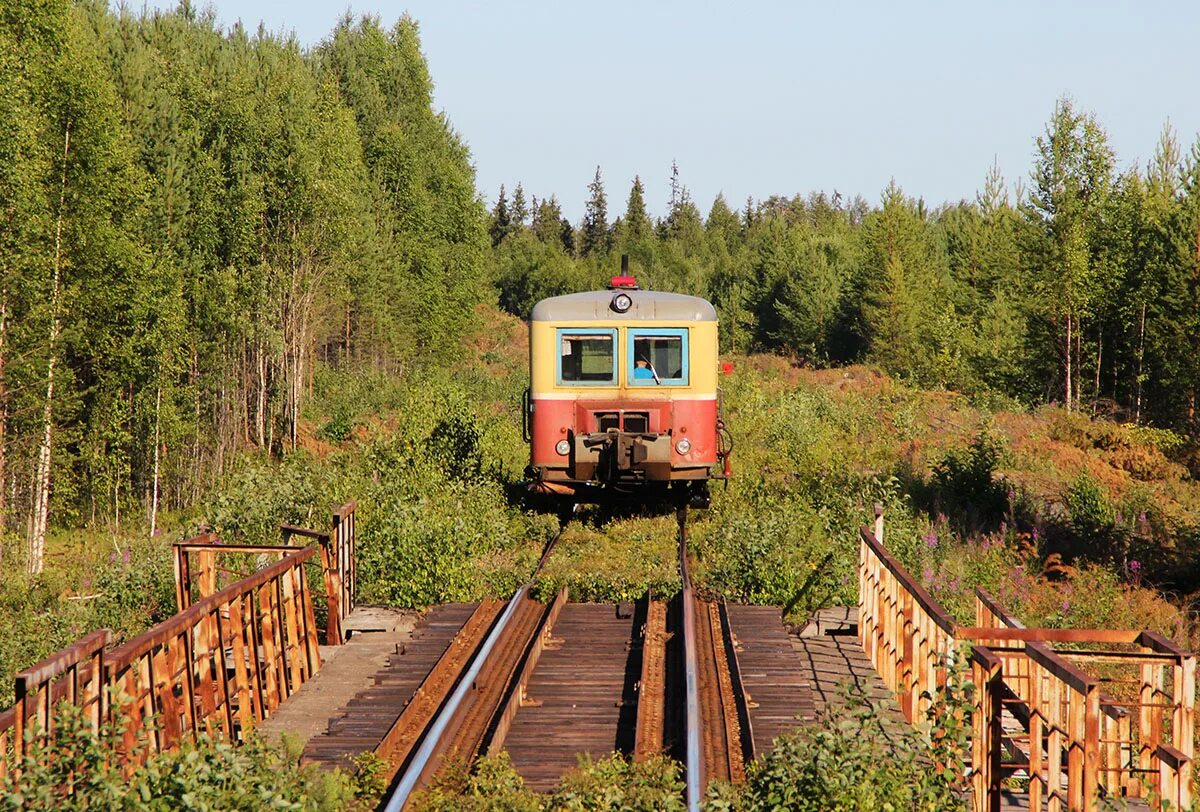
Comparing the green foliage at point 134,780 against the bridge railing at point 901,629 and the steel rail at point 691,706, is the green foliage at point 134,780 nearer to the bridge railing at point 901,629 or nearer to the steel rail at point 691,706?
the steel rail at point 691,706

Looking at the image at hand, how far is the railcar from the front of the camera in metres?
15.6

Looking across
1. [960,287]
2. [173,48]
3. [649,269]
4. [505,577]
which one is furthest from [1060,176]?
[649,269]

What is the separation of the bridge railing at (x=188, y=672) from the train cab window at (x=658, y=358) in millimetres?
6574

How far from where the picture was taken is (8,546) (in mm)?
21266

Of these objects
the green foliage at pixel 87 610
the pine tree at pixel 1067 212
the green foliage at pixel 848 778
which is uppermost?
the pine tree at pixel 1067 212

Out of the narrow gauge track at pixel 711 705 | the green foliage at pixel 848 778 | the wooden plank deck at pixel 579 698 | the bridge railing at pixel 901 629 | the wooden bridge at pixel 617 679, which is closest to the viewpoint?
the green foliage at pixel 848 778

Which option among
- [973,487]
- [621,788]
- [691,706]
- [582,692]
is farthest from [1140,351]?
[621,788]

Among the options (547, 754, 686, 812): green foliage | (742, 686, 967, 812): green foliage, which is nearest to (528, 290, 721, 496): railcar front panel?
(547, 754, 686, 812): green foliage

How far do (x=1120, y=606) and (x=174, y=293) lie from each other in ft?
59.4

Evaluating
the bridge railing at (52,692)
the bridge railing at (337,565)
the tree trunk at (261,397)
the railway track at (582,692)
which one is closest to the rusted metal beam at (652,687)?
the railway track at (582,692)

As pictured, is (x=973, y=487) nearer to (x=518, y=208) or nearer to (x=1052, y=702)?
(x=1052, y=702)

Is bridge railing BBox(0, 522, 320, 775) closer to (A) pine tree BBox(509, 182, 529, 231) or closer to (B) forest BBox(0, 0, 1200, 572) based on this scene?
(B) forest BBox(0, 0, 1200, 572)

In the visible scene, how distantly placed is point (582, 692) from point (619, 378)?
7.00m

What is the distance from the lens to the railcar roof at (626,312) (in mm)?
15594
